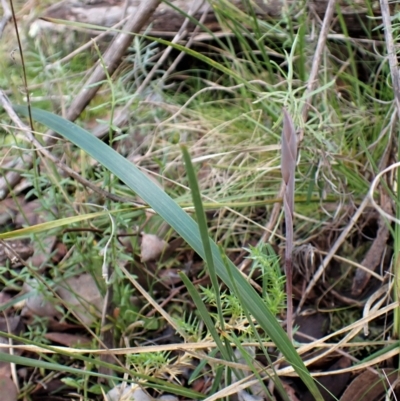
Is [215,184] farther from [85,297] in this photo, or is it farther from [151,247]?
[85,297]

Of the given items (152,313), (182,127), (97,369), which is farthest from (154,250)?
(182,127)

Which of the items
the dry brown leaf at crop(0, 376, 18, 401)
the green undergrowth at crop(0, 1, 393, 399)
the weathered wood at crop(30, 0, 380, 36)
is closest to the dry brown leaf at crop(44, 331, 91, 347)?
the green undergrowth at crop(0, 1, 393, 399)

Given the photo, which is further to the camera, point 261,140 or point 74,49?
point 74,49

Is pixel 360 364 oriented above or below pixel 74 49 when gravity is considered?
below

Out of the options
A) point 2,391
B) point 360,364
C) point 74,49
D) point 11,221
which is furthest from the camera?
point 74,49

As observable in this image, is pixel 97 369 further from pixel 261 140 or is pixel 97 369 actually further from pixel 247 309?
pixel 261 140

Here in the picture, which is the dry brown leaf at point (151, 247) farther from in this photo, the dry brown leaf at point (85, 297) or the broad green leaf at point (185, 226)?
the broad green leaf at point (185, 226)

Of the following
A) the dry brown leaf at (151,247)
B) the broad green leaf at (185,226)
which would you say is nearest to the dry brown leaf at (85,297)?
the dry brown leaf at (151,247)

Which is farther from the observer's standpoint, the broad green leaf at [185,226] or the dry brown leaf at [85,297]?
the dry brown leaf at [85,297]
